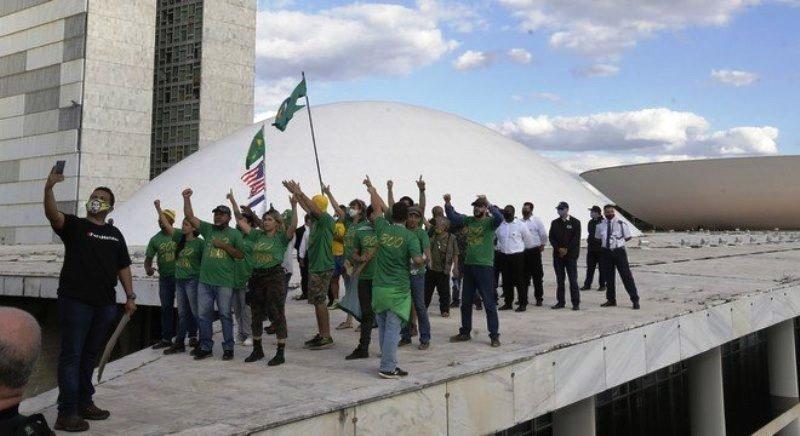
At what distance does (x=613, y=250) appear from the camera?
31.8 ft

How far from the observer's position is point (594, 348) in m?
6.54

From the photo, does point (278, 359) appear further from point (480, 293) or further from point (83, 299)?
point (480, 293)

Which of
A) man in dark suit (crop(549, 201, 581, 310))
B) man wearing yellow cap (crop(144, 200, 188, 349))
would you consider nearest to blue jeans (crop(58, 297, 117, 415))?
man wearing yellow cap (crop(144, 200, 188, 349))

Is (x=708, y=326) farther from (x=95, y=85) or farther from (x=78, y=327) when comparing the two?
(x=95, y=85)

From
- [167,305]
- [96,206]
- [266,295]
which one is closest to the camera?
[96,206]

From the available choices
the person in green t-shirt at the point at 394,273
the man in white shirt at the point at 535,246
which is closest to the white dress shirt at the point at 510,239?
the man in white shirt at the point at 535,246

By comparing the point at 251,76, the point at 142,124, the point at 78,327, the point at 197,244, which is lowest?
the point at 78,327

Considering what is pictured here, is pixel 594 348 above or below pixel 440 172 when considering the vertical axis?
below

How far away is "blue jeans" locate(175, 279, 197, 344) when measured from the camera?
23.5 ft

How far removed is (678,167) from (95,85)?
5022cm

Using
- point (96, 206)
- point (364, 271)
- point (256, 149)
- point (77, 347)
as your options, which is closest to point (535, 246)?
point (364, 271)

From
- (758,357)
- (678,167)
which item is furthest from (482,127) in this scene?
(678,167)

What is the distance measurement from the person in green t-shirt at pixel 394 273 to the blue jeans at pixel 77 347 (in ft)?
7.23

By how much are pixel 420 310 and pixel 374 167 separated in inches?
846
